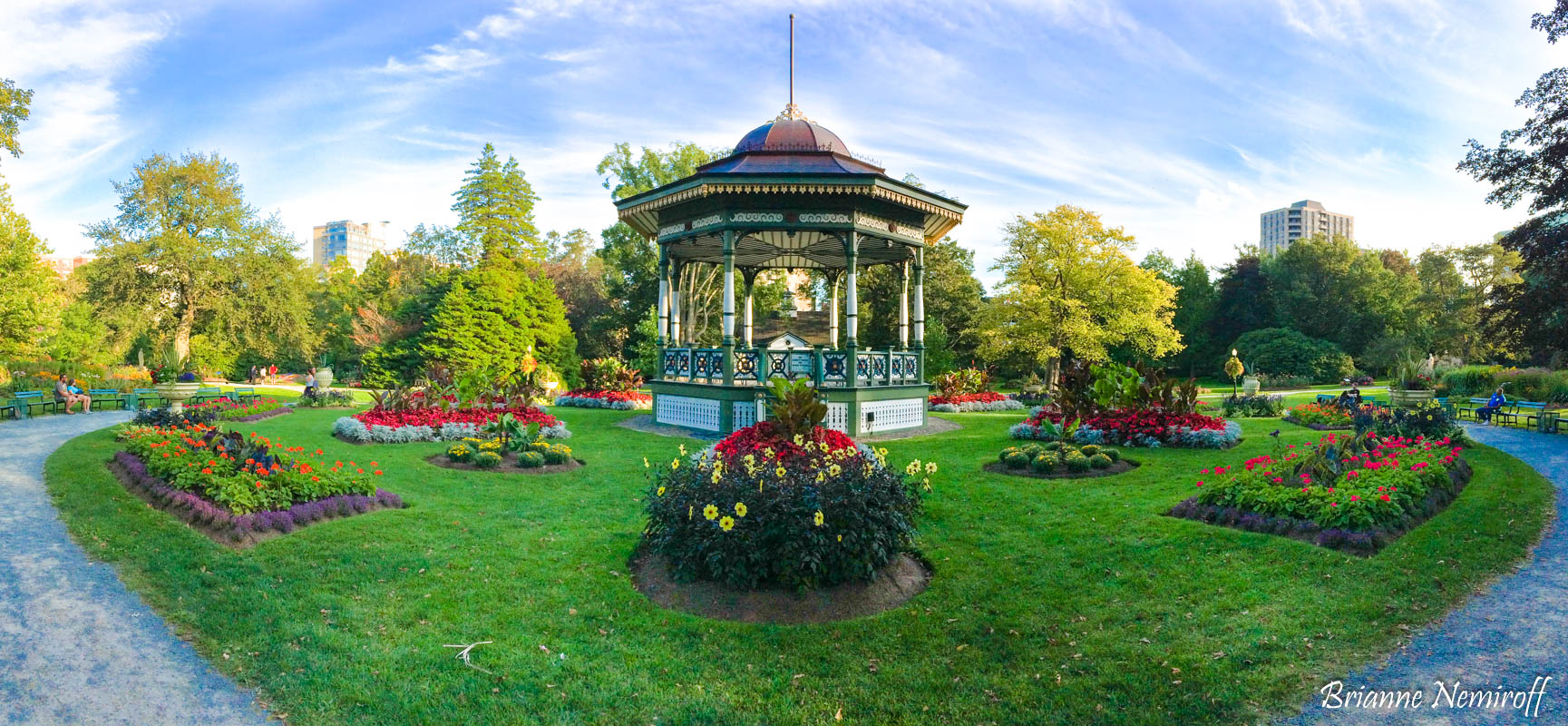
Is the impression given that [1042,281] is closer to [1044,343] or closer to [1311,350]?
[1044,343]

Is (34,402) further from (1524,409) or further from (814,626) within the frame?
(1524,409)

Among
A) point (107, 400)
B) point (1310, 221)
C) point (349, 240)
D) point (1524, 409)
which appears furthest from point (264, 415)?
point (349, 240)

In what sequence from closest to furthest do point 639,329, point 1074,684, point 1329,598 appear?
point 1074,684 < point 1329,598 < point 639,329

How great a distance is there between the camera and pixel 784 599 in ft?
16.2

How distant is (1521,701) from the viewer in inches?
144

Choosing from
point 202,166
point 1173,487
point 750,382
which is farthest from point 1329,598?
point 202,166

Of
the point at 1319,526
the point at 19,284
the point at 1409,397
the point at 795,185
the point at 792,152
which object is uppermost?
the point at 792,152

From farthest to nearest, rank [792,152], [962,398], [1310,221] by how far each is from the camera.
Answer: [1310,221] < [962,398] < [792,152]

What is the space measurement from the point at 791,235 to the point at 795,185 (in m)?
3.49

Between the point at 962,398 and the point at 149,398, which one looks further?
the point at 962,398

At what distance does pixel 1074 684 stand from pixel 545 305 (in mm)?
30559

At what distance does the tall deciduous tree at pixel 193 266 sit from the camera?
3434 centimetres

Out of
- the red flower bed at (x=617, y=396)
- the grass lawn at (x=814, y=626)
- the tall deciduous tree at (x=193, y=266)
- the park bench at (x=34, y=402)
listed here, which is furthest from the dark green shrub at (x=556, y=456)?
the tall deciduous tree at (x=193, y=266)

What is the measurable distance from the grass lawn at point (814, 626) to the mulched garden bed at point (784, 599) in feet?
0.45
